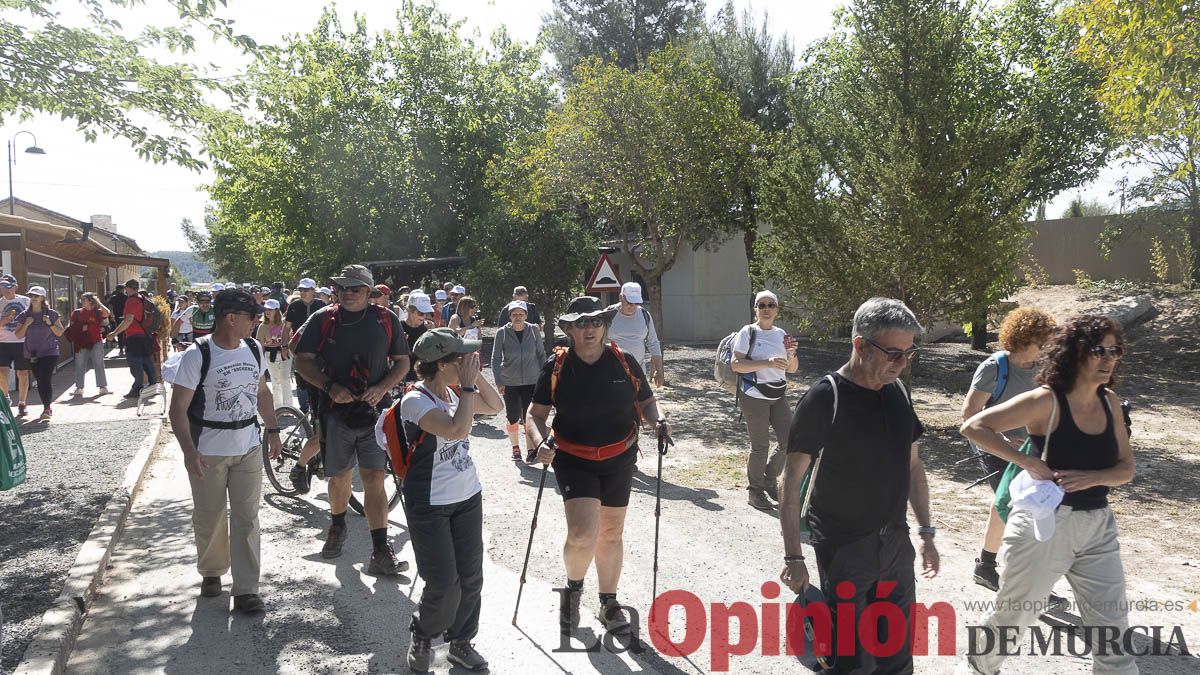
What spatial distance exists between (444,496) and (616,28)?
30251 mm

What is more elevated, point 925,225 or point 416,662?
point 925,225

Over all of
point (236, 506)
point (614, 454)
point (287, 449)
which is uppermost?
point (614, 454)

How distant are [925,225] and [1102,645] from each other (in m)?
7.98

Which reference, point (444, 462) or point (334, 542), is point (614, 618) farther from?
point (334, 542)

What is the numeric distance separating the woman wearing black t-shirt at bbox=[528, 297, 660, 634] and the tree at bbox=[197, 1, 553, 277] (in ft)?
70.8

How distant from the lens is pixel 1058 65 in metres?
20.2

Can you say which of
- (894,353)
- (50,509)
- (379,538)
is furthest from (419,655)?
(50,509)

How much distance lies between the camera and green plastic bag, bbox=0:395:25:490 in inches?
154

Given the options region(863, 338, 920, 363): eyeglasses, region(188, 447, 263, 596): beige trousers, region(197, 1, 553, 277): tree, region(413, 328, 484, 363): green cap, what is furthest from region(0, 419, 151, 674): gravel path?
region(197, 1, 553, 277): tree

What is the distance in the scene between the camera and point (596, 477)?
177 inches

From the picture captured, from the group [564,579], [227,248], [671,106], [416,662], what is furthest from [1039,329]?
[227,248]

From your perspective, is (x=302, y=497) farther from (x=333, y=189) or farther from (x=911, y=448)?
(x=333, y=189)

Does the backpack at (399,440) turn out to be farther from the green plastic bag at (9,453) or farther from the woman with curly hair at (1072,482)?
the woman with curly hair at (1072,482)

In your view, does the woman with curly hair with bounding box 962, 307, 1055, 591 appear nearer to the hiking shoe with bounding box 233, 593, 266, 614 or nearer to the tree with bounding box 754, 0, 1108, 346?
the hiking shoe with bounding box 233, 593, 266, 614
